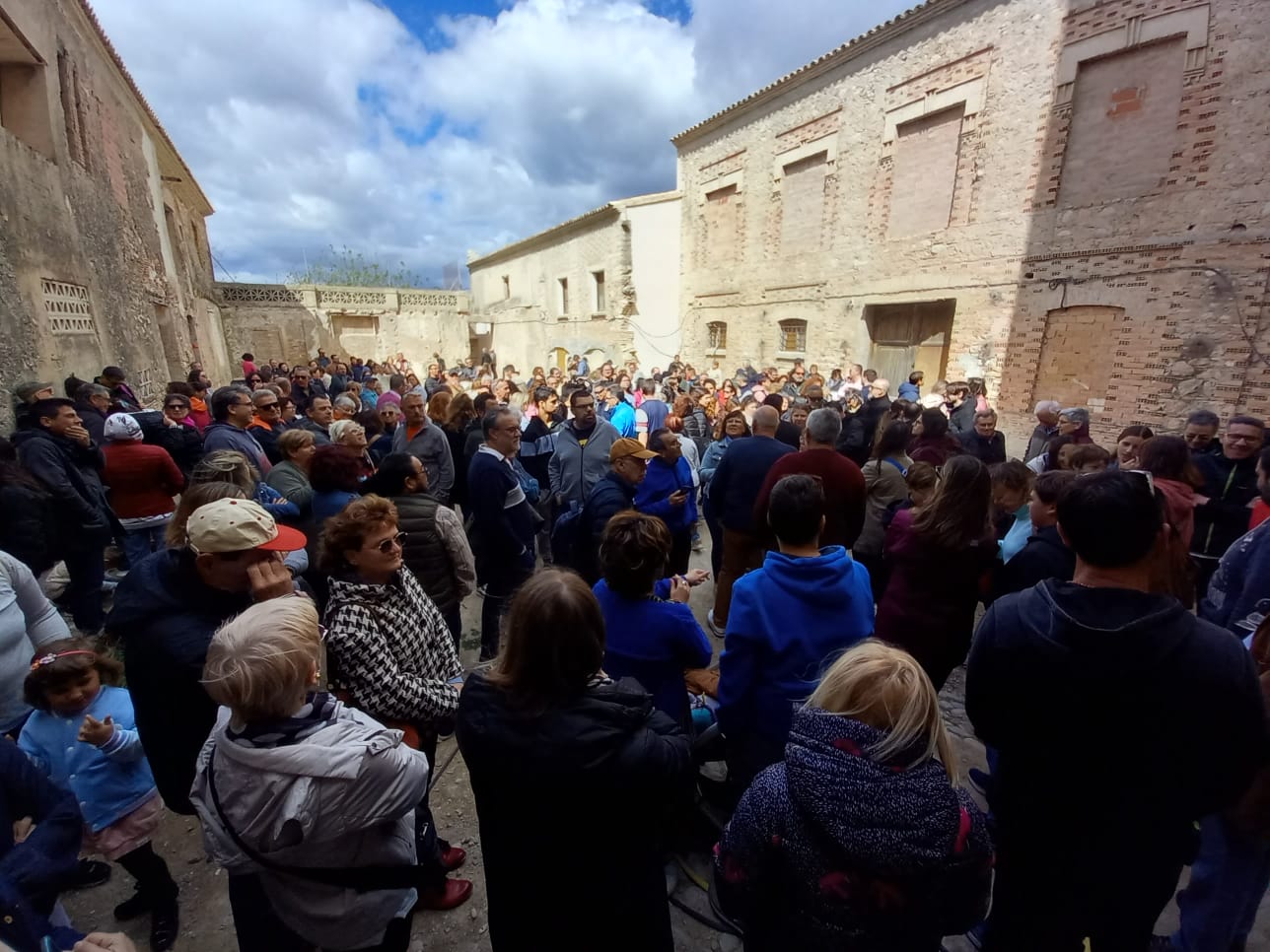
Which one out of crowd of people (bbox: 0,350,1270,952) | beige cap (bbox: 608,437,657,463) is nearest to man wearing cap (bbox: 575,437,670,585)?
beige cap (bbox: 608,437,657,463)

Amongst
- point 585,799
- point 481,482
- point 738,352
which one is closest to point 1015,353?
point 738,352

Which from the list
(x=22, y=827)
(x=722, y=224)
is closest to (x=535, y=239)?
(x=722, y=224)

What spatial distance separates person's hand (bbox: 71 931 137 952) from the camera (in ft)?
3.65

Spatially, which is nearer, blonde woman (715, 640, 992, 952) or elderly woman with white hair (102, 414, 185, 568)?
blonde woman (715, 640, 992, 952)

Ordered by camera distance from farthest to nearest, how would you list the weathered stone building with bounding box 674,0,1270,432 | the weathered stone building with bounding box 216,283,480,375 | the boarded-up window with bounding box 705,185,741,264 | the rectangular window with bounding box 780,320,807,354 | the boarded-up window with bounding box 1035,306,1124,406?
the weathered stone building with bounding box 216,283,480,375 → the boarded-up window with bounding box 705,185,741,264 → the rectangular window with bounding box 780,320,807,354 → the boarded-up window with bounding box 1035,306,1124,406 → the weathered stone building with bounding box 674,0,1270,432

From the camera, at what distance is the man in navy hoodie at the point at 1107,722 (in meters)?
1.30

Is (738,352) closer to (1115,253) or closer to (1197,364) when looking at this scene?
(1115,253)

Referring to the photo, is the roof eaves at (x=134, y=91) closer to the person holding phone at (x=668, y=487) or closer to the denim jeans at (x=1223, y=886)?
the person holding phone at (x=668, y=487)

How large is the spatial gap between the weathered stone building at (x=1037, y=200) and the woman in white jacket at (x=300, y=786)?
1025 cm

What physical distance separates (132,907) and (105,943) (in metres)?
1.50

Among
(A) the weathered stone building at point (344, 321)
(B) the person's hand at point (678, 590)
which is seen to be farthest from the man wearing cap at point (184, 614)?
(A) the weathered stone building at point (344, 321)

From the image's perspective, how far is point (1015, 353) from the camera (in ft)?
29.7

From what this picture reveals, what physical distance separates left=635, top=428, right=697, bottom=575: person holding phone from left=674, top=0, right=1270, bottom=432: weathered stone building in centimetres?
813

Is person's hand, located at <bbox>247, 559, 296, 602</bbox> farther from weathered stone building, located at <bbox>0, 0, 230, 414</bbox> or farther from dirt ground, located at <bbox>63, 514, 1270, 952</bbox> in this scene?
weathered stone building, located at <bbox>0, 0, 230, 414</bbox>
